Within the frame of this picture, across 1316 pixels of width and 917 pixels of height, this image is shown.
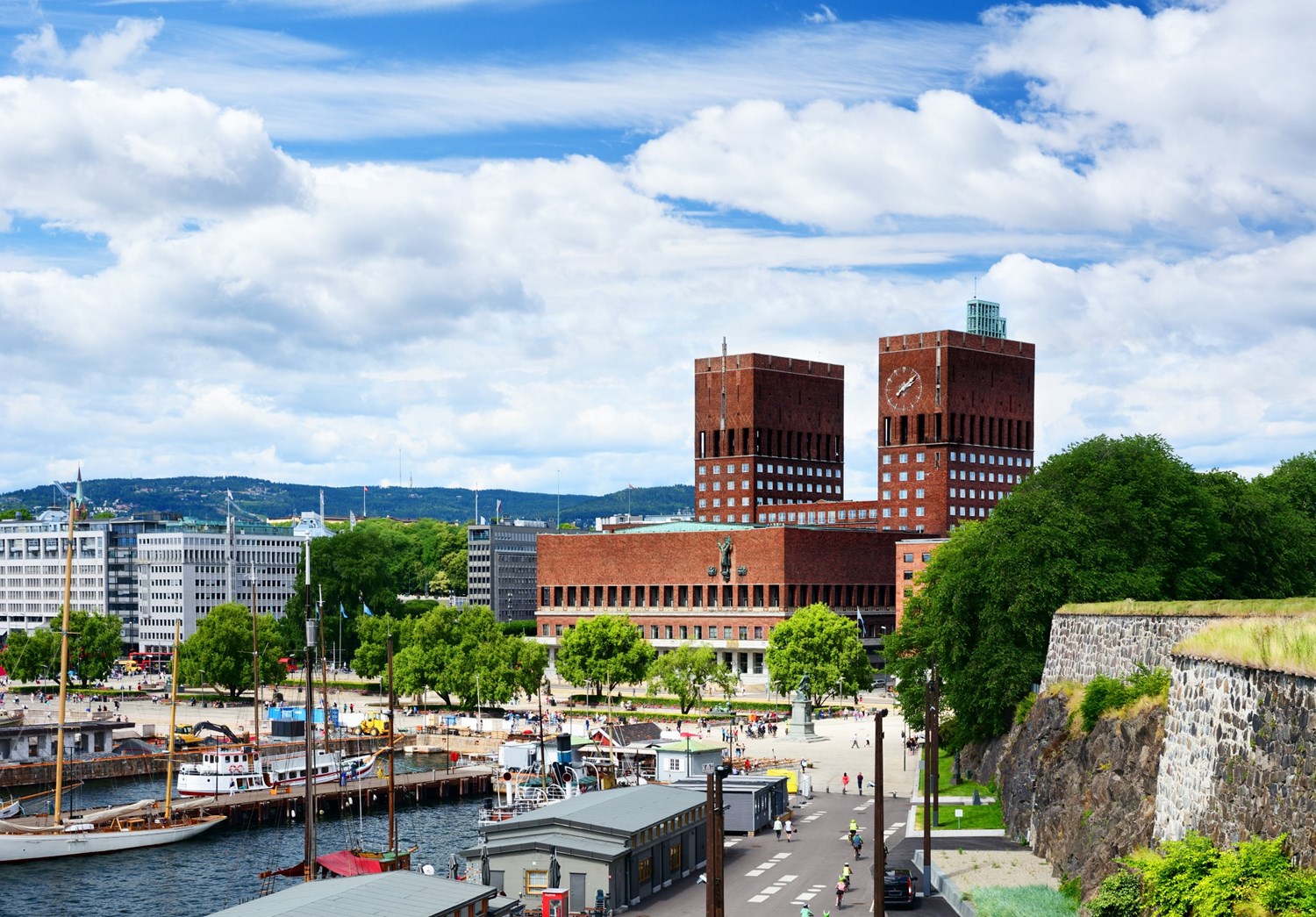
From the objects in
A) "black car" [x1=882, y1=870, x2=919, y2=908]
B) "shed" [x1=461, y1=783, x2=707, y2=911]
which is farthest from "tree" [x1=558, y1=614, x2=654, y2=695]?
"black car" [x1=882, y1=870, x2=919, y2=908]

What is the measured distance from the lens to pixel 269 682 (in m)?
188

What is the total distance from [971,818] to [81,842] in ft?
169

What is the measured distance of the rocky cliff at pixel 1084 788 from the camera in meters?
52.2

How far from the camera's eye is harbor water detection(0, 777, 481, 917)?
255 ft

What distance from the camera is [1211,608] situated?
55.9m

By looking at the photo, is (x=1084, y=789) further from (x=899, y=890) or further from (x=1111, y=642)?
(x=1111, y=642)

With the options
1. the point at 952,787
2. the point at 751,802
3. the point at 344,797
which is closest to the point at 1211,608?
the point at 751,802

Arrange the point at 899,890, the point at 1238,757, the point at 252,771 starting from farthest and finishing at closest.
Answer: the point at 252,771, the point at 899,890, the point at 1238,757

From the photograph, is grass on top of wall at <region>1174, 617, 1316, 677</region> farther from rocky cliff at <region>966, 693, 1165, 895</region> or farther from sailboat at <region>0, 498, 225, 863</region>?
sailboat at <region>0, 498, 225, 863</region>

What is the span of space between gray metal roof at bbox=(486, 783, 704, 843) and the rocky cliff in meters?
15.4

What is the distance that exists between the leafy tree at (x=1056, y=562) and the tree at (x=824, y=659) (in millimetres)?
47385

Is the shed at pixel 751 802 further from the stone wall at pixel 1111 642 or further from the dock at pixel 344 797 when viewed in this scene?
the dock at pixel 344 797

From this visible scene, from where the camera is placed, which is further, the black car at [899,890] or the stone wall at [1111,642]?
the black car at [899,890]

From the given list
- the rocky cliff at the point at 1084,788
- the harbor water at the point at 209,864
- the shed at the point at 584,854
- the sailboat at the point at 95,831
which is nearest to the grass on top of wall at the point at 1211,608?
the rocky cliff at the point at 1084,788
